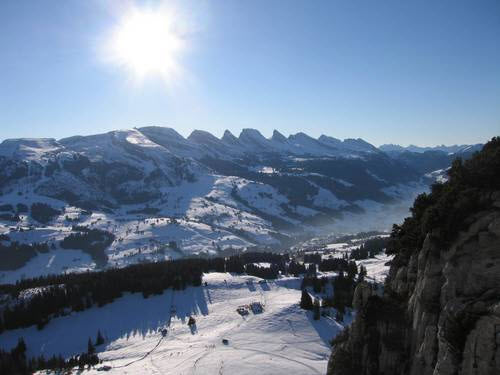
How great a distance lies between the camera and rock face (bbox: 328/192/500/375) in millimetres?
24703

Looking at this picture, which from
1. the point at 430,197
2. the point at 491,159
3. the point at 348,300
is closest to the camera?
the point at 491,159

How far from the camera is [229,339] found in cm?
11950

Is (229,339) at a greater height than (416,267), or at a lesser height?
lesser

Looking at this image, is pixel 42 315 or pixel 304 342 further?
pixel 42 315

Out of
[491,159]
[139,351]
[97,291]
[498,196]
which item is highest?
[491,159]

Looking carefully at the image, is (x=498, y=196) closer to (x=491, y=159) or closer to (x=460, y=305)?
(x=491, y=159)

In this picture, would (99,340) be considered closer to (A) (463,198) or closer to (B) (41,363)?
(B) (41,363)

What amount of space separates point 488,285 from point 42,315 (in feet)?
570

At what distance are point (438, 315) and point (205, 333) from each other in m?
111

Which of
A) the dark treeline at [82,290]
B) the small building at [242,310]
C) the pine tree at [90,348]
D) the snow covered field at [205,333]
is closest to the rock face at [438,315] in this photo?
the snow covered field at [205,333]

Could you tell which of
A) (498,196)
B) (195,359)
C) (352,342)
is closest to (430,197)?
(498,196)

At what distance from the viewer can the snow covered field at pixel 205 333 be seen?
100 metres

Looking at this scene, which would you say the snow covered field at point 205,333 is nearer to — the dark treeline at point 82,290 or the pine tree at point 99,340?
the pine tree at point 99,340

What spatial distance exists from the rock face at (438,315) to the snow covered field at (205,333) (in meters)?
56.1
